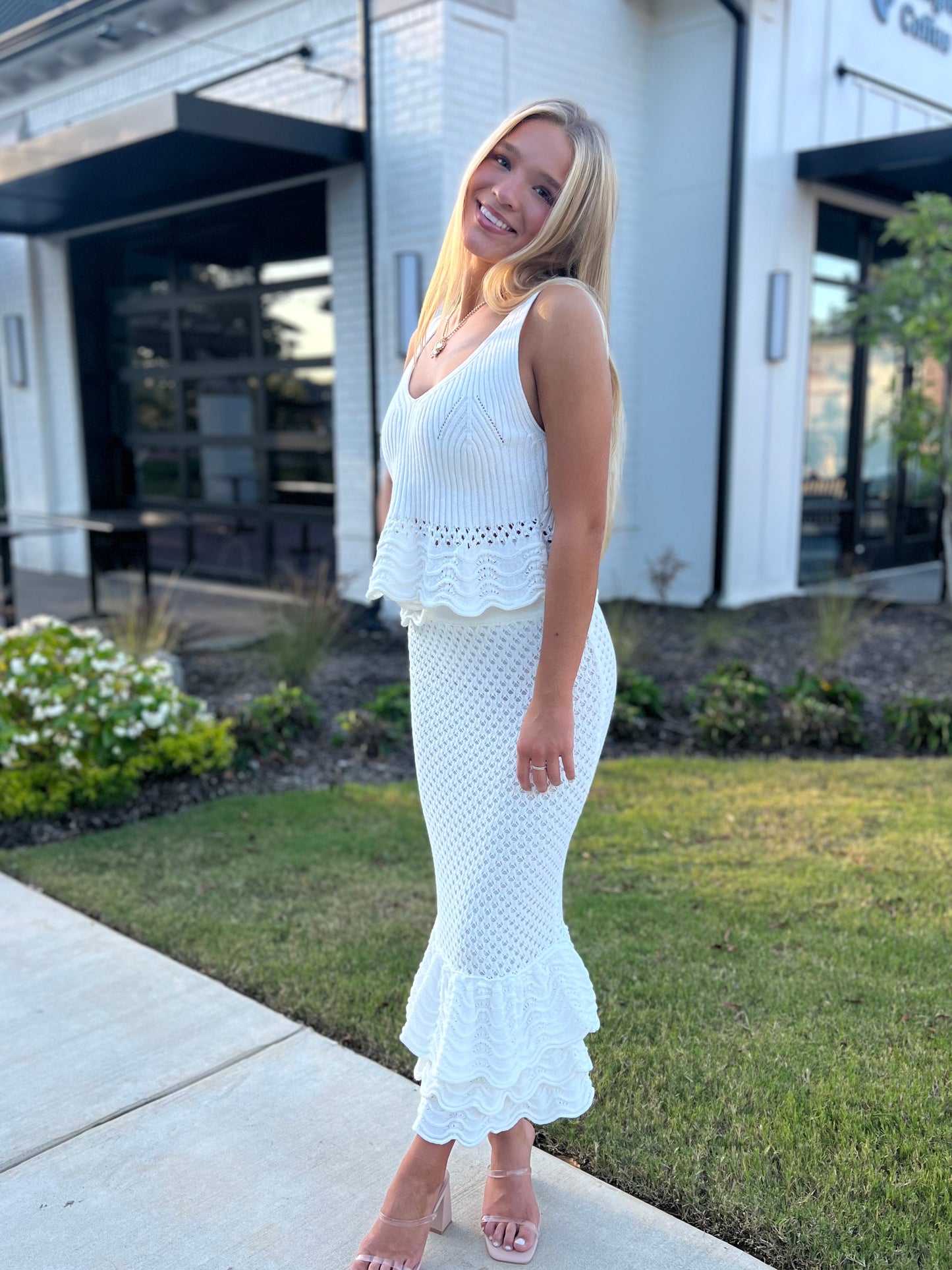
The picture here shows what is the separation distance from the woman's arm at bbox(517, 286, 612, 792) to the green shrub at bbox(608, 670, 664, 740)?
345 cm

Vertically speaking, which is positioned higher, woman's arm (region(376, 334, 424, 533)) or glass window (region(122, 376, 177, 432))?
glass window (region(122, 376, 177, 432))

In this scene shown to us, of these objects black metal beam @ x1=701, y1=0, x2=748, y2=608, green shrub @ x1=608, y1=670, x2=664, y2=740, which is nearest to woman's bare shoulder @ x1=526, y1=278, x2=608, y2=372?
green shrub @ x1=608, y1=670, x2=664, y2=740

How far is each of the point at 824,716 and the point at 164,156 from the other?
546 cm

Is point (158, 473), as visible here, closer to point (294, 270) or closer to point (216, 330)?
point (216, 330)

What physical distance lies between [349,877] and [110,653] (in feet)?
5.21

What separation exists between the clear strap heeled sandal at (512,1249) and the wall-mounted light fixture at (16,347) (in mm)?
10340

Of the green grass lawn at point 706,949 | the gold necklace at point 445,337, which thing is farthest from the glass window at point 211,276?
the gold necklace at point 445,337

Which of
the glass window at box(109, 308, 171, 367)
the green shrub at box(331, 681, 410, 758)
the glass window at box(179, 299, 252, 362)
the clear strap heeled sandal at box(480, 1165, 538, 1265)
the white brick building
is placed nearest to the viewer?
the clear strap heeled sandal at box(480, 1165, 538, 1265)

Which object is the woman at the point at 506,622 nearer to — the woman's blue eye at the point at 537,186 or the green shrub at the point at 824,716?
the woman's blue eye at the point at 537,186

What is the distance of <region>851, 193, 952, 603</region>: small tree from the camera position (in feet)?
23.3

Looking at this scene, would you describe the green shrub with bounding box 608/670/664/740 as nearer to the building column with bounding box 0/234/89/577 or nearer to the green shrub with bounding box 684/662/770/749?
the green shrub with bounding box 684/662/770/749

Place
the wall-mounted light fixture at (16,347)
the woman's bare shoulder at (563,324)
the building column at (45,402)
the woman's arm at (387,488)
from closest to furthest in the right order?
the woman's bare shoulder at (563,324), the woman's arm at (387,488), the building column at (45,402), the wall-mounted light fixture at (16,347)

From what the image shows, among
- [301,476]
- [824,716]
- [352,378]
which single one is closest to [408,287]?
[352,378]

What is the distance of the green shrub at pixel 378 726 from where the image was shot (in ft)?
16.4
